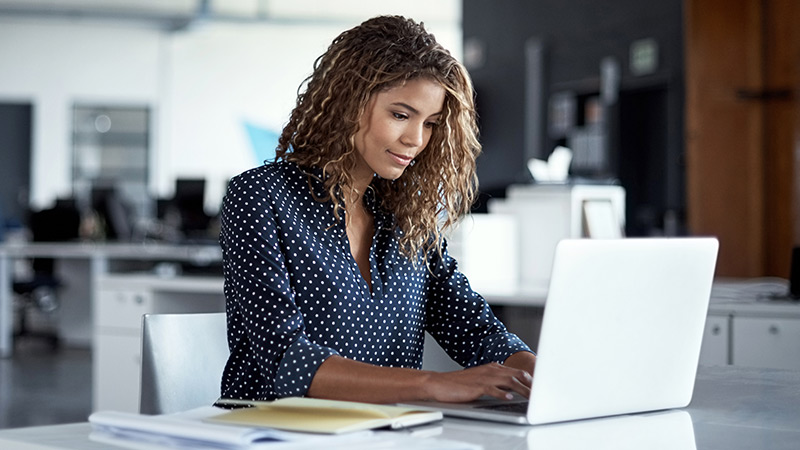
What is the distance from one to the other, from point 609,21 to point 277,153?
6.15 m

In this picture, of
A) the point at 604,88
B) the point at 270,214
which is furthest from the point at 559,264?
the point at 604,88

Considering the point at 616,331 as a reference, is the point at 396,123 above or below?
above

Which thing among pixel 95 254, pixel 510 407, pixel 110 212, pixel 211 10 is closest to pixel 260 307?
pixel 510 407

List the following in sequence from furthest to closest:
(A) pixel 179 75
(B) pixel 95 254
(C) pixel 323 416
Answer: (A) pixel 179 75, (B) pixel 95 254, (C) pixel 323 416

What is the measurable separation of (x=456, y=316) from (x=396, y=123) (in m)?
→ 0.38

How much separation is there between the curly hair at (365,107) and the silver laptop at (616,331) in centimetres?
53

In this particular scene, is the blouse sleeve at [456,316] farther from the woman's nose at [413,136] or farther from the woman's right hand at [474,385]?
the woman's right hand at [474,385]

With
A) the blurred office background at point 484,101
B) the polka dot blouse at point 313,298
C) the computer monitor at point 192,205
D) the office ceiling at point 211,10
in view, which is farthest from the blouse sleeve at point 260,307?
the office ceiling at point 211,10

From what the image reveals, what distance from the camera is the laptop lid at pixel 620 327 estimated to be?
1198mm

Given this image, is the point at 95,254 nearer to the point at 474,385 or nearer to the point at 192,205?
the point at 192,205

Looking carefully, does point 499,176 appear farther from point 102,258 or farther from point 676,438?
point 676,438

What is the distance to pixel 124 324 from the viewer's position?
4.38 m

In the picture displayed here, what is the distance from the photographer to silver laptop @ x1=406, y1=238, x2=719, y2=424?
1.20 metres

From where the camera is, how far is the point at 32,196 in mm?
13148
